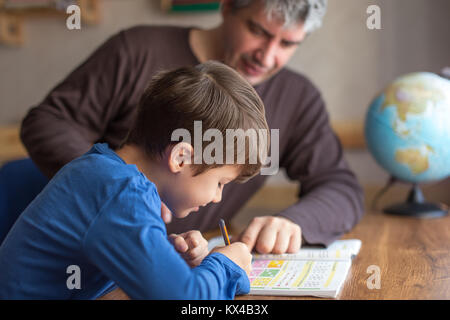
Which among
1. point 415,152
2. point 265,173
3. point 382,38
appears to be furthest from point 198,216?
point 382,38

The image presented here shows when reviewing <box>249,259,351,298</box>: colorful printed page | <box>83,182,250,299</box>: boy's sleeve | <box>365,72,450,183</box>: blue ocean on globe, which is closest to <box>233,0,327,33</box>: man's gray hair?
<box>365,72,450,183</box>: blue ocean on globe

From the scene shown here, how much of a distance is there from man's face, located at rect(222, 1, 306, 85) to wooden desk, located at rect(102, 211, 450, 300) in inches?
19.1

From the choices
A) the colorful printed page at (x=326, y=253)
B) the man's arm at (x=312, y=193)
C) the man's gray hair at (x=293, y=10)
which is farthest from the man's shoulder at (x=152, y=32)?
the colorful printed page at (x=326, y=253)

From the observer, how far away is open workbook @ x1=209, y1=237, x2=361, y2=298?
844 mm

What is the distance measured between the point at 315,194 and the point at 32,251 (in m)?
0.81

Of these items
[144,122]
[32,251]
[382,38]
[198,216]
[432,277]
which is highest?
[382,38]

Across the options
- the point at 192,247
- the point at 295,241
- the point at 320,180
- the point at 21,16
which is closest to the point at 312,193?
the point at 320,180

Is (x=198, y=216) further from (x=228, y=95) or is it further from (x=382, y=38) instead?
(x=382, y=38)

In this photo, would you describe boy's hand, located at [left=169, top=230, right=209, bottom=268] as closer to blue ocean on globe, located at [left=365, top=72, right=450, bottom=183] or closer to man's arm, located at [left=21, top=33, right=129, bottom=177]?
man's arm, located at [left=21, top=33, right=129, bottom=177]

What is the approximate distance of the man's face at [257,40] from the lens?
51.8 inches

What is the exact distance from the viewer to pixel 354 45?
6.54 ft

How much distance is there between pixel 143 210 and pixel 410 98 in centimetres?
103
